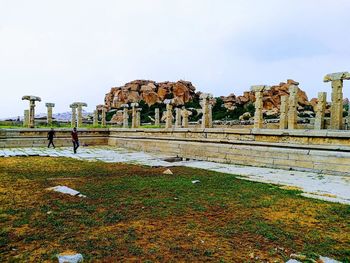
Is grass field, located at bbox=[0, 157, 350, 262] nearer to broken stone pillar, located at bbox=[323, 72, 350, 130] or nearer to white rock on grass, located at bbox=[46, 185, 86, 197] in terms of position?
white rock on grass, located at bbox=[46, 185, 86, 197]

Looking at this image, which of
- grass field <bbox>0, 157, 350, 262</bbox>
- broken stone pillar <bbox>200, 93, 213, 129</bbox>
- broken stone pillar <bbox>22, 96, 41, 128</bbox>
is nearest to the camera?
grass field <bbox>0, 157, 350, 262</bbox>

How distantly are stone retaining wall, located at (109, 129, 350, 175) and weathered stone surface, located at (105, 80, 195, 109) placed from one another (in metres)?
48.8

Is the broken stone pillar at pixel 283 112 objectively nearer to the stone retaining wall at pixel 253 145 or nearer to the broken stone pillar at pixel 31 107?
the stone retaining wall at pixel 253 145

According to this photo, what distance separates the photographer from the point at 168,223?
457 centimetres

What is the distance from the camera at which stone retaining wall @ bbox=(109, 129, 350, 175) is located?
31.1ft

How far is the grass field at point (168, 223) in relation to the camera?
3553 mm

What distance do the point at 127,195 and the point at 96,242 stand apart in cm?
250

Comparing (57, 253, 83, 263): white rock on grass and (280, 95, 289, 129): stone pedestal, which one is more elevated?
(280, 95, 289, 129): stone pedestal

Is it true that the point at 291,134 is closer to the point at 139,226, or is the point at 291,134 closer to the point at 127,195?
the point at 127,195

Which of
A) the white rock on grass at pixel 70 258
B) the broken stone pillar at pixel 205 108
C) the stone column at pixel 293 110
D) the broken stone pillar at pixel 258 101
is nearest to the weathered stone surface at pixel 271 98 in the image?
the broken stone pillar at pixel 205 108

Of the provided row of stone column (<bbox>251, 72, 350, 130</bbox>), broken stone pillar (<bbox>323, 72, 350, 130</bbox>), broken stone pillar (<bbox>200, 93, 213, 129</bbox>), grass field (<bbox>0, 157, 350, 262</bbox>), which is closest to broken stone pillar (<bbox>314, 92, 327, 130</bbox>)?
row of stone column (<bbox>251, 72, 350, 130</bbox>)

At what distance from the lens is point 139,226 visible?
442 centimetres

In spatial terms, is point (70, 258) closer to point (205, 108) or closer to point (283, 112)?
point (205, 108)

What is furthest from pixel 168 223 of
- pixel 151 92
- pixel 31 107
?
pixel 151 92
